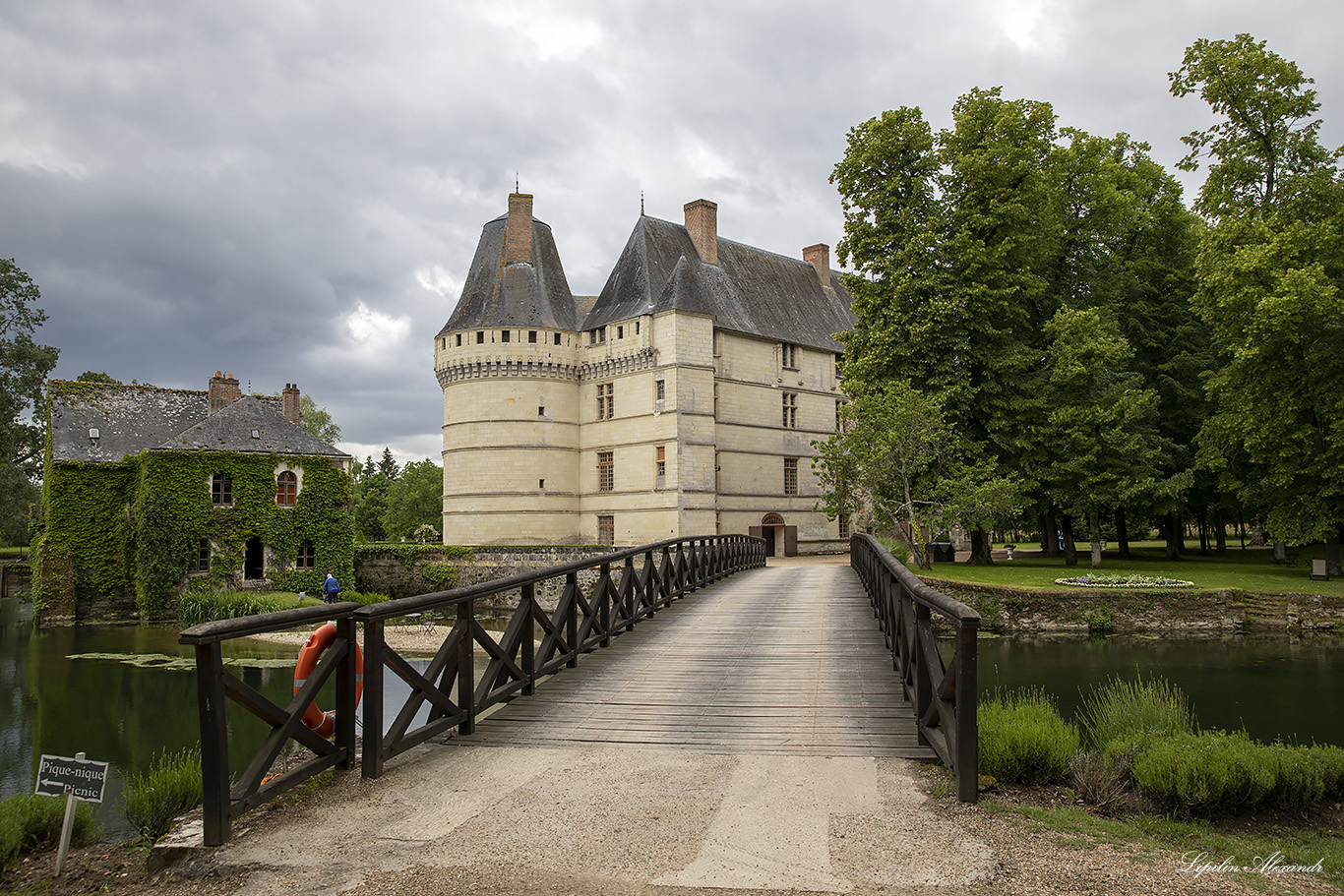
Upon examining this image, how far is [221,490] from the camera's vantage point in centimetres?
2842

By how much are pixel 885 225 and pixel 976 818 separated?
2266cm

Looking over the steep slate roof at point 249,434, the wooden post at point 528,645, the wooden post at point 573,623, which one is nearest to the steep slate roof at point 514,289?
the steep slate roof at point 249,434

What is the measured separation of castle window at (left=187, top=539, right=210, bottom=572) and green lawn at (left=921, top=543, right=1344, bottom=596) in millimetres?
22801

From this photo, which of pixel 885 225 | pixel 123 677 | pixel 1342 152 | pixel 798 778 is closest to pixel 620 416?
pixel 885 225

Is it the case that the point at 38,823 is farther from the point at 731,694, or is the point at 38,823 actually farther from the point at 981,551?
the point at 981,551

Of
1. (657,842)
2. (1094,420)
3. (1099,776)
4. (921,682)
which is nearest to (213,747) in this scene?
(657,842)

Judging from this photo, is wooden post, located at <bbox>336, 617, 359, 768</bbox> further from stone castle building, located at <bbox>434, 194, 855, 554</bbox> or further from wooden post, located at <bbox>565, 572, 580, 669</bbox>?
stone castle building, located at <bbox>434, 194, 855, 554</bbox>

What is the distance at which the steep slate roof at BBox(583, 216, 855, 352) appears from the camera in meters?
35.3

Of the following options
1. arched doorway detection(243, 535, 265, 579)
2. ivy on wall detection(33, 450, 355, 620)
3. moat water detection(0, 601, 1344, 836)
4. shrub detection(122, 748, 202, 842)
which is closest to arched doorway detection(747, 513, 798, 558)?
ivy on wall detection(33, 450, 355, 620)

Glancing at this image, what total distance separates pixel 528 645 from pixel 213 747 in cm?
326

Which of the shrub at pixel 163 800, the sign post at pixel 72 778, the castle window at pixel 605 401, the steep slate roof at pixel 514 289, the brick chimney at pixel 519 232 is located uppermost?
the brick chimney at pixel 519 232

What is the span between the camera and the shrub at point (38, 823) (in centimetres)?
543

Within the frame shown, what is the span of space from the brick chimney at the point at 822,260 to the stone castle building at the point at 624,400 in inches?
267

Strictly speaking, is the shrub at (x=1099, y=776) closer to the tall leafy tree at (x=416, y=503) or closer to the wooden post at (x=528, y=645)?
the wooden post at (x=528, y=645)
